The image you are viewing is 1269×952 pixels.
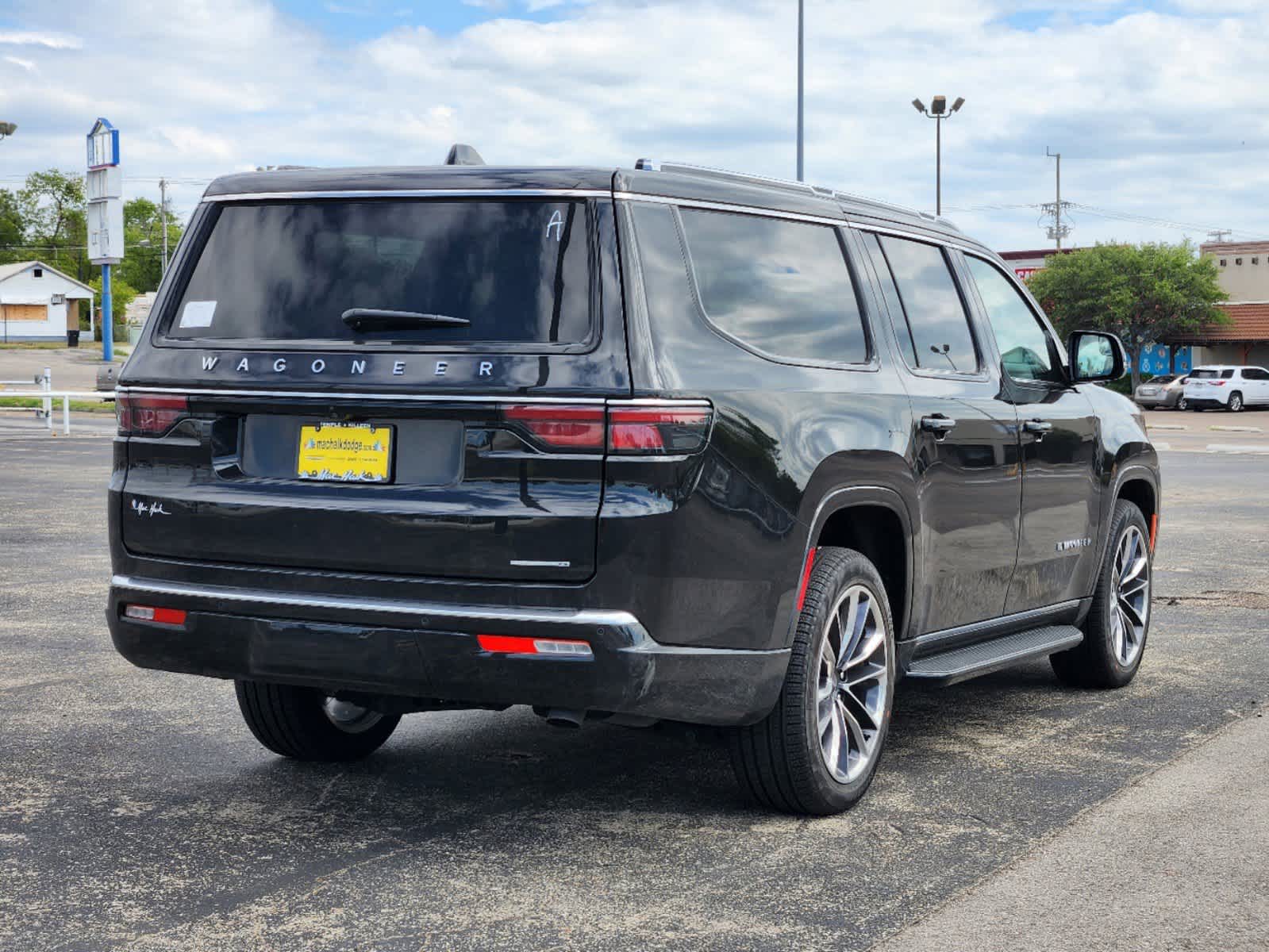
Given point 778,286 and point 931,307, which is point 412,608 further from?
point 931,307

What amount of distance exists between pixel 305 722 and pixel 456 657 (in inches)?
54.9

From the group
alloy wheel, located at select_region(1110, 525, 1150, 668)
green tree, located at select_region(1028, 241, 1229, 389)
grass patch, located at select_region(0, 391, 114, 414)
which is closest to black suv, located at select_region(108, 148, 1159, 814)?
alloy wheel, located at select_region(1110, 525, 1150, 668)

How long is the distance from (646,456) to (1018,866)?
1.52 metres

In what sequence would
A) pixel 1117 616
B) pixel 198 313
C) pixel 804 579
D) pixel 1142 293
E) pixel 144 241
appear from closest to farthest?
pixel 804 579 < pixel 198 313 < pixel 1117 616 < pixel 1142 293 < pixel 144 241

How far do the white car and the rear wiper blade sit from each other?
51938 mm

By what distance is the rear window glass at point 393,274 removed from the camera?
4.46 metres

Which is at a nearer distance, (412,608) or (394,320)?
(412,608)

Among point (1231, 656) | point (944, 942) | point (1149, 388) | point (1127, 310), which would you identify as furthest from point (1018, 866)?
point (1127, 310)

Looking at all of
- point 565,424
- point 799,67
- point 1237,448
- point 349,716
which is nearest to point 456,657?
point 565,424

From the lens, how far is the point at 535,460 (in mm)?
4312

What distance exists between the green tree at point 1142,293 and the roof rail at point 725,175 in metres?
60.7

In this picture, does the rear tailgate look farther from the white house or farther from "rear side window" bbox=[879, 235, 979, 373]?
the white house

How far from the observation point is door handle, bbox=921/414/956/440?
550 cm

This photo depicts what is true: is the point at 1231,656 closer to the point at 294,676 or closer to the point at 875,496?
the point at 875,496
